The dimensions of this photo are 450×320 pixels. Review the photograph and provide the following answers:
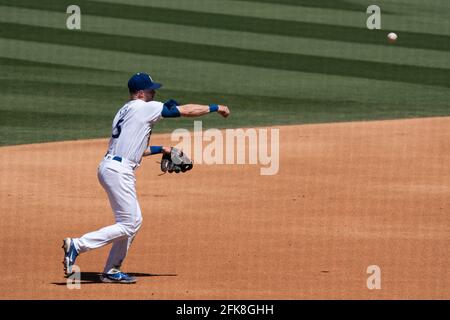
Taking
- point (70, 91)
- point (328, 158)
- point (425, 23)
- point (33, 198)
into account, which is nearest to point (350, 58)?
point (425, 23)

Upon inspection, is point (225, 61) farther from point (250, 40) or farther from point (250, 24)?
point (250, 24)

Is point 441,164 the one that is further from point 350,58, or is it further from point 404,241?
point 350,58

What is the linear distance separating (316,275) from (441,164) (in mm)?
6203

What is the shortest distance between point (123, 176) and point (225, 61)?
48.5 feet

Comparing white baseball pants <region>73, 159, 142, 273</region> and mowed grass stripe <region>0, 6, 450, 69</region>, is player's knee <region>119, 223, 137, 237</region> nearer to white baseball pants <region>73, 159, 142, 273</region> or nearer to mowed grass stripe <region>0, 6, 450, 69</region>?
white baseball pants <region>73, 159, 142, 273</region>

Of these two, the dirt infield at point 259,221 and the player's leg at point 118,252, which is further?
the player's leg at point 118,252

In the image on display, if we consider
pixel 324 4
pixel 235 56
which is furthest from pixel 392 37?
pixel 324 4

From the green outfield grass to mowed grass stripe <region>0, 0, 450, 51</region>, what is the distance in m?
0.03

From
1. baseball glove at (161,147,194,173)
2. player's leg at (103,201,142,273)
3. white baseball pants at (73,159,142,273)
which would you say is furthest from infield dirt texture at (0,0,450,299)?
baseball glove at (161,147,194,173)

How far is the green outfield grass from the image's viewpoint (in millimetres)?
19859

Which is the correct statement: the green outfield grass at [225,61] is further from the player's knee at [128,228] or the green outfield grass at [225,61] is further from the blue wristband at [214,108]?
the blue wristband at [214,108]

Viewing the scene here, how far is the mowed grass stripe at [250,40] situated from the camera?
2477cm

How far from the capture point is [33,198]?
44.0ft

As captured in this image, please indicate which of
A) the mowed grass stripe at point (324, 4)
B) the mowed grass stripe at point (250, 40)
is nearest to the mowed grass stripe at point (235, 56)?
the mowed grass stripe at point (250, 40)
